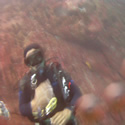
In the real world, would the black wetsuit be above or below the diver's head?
below

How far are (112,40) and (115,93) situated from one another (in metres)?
3.88

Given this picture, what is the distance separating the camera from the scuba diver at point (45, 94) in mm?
1676

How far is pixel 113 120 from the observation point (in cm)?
338

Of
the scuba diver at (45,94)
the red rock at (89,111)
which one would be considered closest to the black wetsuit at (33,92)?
the scuba diver at (45,94)

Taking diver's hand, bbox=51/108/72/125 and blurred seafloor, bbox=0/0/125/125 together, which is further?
blurred seafloor, bbox=0/0/125/125

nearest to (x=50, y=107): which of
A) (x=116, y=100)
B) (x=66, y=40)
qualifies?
(x=116, y=100)

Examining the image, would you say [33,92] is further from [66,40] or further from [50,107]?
[66,40]

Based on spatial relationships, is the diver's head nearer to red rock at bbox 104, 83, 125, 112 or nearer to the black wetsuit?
the black wetsuit

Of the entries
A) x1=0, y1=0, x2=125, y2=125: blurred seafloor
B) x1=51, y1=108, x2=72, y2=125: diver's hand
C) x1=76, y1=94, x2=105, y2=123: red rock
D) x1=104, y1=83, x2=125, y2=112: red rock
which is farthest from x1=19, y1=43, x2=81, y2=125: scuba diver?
x1=104, y1=83, x2=125, y2=112: red rock

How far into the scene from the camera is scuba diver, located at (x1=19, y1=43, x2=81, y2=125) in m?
1.68

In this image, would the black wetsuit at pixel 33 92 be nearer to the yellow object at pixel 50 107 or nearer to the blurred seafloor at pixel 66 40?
the yellow object at pixel 50 107

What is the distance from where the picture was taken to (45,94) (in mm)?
1676

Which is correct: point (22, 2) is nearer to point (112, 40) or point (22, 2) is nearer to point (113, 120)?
point (112, 40)

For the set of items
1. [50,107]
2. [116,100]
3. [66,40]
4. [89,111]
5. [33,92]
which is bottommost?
[66,40]
